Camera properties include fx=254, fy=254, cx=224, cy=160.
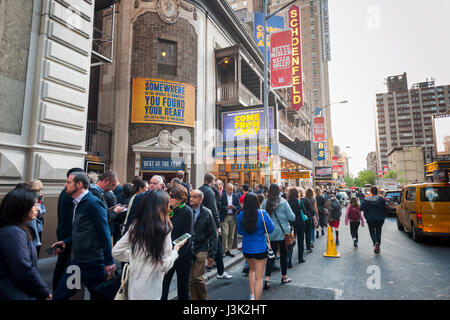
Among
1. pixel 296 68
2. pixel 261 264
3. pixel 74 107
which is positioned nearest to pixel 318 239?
pixel 261 264

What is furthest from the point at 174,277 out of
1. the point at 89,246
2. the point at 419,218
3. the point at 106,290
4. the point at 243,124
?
the point at 243,124

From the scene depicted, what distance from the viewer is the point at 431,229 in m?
7.96

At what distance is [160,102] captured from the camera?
1311cm

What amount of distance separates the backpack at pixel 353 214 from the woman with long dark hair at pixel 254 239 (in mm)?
5447

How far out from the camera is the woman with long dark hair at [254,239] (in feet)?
13.3

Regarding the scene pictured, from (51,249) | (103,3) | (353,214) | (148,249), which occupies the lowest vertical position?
(353,214)

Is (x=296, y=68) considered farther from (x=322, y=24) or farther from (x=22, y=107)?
(x=322, y=24)

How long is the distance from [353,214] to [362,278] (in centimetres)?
343

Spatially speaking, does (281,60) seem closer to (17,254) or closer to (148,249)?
(148,249)

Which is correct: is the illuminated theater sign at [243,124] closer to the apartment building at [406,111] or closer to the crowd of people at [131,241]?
the crowd of people at [131,241]

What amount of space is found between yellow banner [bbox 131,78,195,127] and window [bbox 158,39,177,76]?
887mm

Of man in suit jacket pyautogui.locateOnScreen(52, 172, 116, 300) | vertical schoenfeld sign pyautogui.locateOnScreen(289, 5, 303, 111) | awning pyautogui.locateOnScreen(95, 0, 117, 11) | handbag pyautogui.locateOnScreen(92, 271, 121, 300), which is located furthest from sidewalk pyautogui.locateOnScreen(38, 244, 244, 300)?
vertical schoenfeld sign pyautogui.locateOnScreen(289, 5, 303, 111)

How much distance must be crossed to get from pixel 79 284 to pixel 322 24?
10979 cm

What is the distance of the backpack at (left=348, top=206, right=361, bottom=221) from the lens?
330 inches
